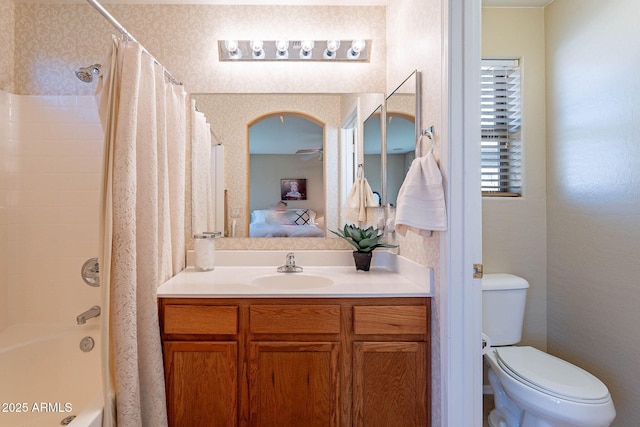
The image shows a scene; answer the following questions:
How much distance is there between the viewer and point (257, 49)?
6.41 feet

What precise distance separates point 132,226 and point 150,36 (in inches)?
52.6

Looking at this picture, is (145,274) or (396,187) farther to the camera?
(396,187)

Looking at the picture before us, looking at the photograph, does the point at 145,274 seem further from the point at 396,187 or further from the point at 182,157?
the point at 396,187

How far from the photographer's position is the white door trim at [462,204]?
1.21m

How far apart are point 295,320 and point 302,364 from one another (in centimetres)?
20

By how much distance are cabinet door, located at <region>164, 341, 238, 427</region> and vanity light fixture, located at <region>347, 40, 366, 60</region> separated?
5.81ft

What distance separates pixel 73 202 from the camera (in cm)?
185

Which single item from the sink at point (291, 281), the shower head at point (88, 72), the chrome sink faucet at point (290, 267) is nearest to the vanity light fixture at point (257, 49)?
the shower head at point (88, 72)

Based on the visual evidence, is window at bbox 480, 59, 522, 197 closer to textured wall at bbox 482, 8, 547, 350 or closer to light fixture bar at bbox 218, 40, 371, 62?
textured wall at bbox 482, 8, 547, 350

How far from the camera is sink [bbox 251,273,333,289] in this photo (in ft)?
5.72

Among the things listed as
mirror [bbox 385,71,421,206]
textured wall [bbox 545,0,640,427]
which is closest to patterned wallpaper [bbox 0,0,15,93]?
mirror [bbox 385,71,421,206]

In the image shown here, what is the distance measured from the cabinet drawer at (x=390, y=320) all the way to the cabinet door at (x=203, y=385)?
1.85ft

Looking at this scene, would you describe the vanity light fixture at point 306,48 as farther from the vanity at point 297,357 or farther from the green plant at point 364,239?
the vanity at point 297,357

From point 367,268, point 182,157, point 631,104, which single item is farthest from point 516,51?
point 182,157
